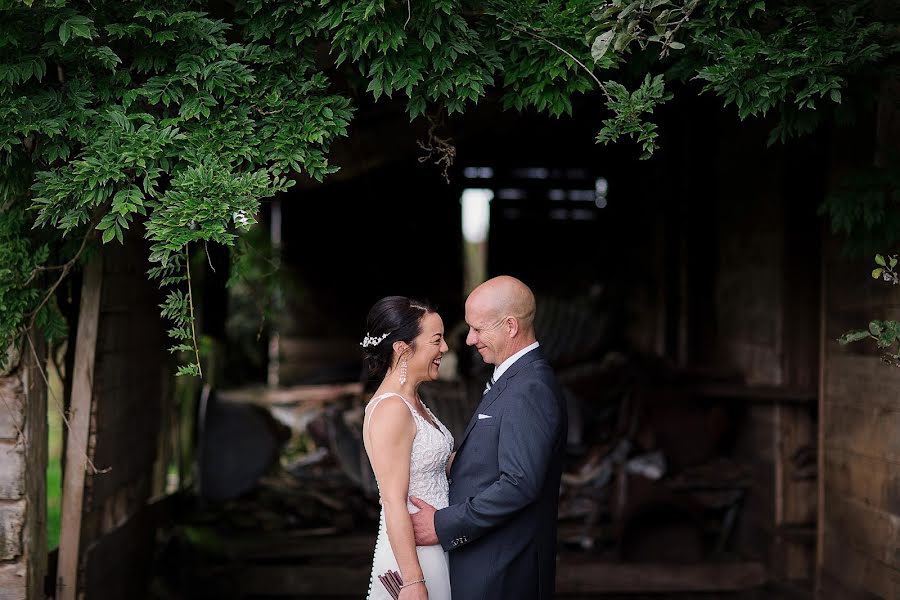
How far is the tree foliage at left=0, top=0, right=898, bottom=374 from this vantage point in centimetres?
340

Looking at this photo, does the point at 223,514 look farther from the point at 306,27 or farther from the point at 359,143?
the point at 306,27

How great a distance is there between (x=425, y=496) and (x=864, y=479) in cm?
305

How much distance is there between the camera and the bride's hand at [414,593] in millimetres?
3283

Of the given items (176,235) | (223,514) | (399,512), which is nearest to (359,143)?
(176,235)

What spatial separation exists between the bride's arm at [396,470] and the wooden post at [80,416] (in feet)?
6.30

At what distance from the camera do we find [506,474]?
128 inches

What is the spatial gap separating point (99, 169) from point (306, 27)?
954mm

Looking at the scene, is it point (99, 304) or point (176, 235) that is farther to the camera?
point (99, 304)

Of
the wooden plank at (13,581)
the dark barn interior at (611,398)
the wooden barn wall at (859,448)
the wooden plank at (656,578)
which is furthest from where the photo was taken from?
the wooden plank at (656,578)

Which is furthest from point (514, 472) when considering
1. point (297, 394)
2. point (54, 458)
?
point (54, 458)

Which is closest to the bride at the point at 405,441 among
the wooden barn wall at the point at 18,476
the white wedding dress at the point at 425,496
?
the white wedding dress at the point at 425,496

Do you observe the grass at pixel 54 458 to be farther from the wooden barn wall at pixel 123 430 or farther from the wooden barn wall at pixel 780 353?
the wooden barn wall at pixel 780 353

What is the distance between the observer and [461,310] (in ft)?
40.0

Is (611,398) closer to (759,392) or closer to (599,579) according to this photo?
(759,392)
